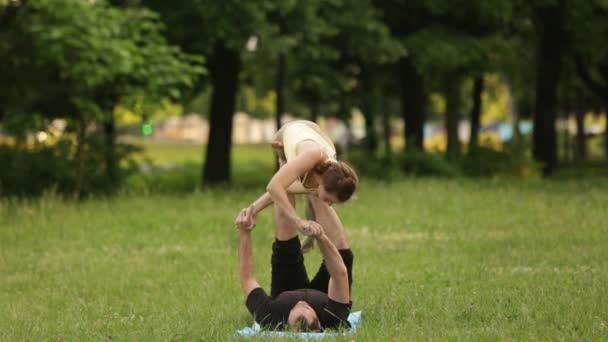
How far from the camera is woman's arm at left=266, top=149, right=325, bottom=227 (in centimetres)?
789

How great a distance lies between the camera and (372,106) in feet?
113

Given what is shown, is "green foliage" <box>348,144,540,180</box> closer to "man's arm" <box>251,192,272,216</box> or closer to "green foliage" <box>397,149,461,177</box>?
"green foliage" <box>397,149,461,177</box>

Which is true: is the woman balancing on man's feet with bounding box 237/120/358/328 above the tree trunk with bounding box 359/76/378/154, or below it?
below

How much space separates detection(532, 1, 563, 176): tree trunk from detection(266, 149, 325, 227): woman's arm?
24.2 meters

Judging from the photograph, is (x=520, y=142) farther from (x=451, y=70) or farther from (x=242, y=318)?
(x=242, y=318)

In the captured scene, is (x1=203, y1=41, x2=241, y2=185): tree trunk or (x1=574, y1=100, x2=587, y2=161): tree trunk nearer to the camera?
(x1=203, y1=41, x2=241, y2=185): tree trunk

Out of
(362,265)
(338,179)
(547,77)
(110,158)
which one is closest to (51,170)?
(110,158)

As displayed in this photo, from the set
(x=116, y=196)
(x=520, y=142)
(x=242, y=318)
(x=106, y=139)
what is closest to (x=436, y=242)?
(x=242, y=318)

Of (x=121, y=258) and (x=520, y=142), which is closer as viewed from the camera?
(x=121, y=258)

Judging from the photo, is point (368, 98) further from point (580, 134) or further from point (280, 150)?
point (280, 150)

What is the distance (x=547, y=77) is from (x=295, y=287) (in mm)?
23934

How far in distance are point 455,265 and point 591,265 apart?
4.48ft

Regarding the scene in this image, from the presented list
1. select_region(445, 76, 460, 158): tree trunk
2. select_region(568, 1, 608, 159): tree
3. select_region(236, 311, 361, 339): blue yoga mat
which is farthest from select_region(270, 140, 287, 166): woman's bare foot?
select_region(445, 76, 460, 158): tree trunk

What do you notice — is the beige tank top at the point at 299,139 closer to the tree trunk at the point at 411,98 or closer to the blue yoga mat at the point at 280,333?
the blue yoga mat at the point at 280,333
